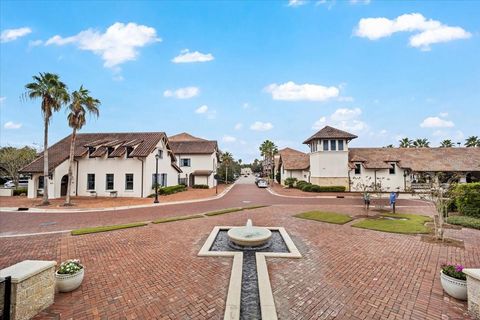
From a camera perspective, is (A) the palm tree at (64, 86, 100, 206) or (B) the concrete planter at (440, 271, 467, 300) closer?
(B) the concrete planter at (440, 271, 467, 300)

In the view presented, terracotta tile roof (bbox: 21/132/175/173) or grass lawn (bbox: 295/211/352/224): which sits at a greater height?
terracotta tile roof (bbox: 21/132/175/173)

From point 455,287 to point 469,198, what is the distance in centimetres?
1423

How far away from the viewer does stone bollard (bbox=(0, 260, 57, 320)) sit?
182 inches

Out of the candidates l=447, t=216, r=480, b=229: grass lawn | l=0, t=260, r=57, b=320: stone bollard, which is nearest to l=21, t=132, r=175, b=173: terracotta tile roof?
l=0, t=260, r=57, b=320: stone bollard

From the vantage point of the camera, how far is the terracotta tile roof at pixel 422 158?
113ft

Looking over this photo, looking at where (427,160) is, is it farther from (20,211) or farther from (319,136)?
(20,211)

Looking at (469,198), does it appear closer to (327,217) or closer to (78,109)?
(327,217)

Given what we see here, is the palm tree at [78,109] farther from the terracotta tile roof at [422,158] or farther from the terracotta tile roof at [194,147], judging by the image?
the terracotta tile roof at [422,158]

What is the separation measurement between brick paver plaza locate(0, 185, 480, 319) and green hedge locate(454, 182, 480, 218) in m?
4.69

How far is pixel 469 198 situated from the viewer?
50.8 ft

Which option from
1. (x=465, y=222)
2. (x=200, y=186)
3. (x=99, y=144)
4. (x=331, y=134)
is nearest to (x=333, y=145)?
(x=331, y=134)

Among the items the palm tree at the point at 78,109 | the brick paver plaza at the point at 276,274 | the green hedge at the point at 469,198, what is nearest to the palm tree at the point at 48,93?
the palm tree at the point at 78,109

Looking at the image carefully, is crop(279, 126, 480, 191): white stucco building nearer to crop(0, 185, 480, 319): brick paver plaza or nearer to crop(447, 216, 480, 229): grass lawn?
crop(447, 216, 480, 229): grass lawn

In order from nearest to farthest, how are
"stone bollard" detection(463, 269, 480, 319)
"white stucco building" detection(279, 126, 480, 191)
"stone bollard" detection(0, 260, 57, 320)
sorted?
"stone bollard" detection(0, 260, 57, 320) < "stone bollard" detection(463, 269, 480, 319) < "white stucco building" detection(279, 126, 480, 191)
